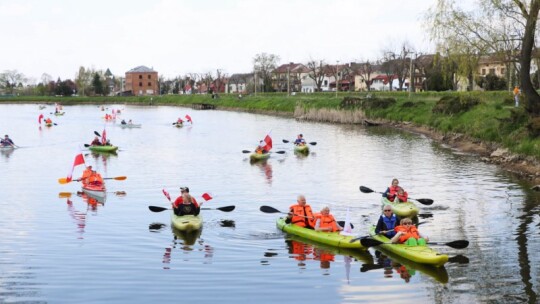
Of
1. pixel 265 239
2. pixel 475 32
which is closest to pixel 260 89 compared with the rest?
pixel 475 32

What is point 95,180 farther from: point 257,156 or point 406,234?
point 406,234

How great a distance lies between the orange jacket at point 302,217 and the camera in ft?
70.5

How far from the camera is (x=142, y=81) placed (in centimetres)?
19550

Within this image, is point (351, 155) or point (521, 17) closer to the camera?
point (521, 17)

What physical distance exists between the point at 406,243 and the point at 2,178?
2383 cm

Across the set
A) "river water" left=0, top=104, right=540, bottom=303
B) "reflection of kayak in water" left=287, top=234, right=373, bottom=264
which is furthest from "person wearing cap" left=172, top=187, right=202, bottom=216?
"reflection of kayak in water" left=287, top=234, right=373, bottom=264

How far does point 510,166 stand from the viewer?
35844mm

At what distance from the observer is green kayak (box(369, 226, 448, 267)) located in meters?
17.5

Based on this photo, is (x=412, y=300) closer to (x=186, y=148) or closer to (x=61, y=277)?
(x=61, y=277)

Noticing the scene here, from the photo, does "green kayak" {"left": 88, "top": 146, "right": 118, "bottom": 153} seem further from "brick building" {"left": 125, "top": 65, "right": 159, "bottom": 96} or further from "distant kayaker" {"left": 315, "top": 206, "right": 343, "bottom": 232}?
"brick building" {"left": 125, "top": 65, "right": 159, "bottom": 96}

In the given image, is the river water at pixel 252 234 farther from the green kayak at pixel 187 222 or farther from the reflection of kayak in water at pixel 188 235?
the green kayak at pixel 187 222

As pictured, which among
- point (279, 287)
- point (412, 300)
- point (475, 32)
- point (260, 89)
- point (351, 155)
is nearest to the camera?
point (412, 300)

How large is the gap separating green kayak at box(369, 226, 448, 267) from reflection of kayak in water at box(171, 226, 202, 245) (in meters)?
5.87

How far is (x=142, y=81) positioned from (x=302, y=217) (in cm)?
17896
